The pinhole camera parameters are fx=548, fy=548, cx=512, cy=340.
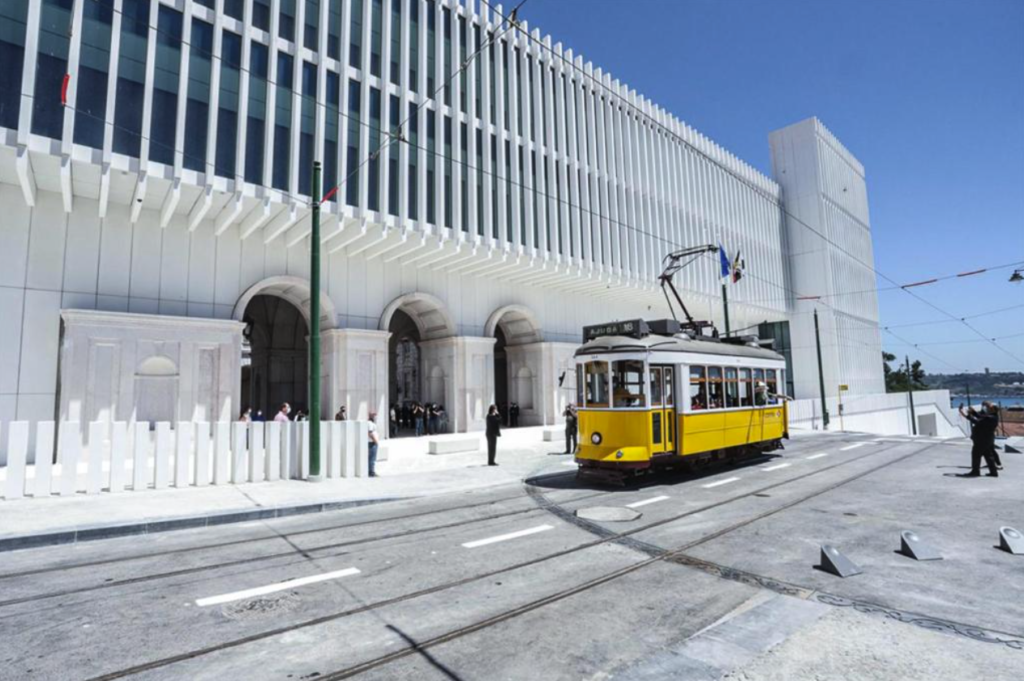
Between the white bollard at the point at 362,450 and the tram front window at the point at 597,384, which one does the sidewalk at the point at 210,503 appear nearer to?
the white bollard at the point at 362,450

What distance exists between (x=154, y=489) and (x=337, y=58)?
14747 millimetres

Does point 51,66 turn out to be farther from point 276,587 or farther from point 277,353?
point 277,353

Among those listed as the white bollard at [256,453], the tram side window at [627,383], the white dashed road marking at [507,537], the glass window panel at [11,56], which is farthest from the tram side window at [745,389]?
the glass window panel at [11,56]

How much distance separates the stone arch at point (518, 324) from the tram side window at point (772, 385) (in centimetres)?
1275

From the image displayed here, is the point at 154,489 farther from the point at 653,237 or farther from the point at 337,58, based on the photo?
the point at 653,237

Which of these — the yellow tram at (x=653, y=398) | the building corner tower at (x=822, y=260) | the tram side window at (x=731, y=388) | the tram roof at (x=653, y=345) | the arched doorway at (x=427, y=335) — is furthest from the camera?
the building corner tower at (x=822, y=260)

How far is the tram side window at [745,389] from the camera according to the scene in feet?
46.0

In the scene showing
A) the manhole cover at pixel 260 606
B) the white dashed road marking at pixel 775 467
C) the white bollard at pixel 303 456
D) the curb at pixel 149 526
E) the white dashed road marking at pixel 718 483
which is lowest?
the white dashed road marking at pixel 775 467

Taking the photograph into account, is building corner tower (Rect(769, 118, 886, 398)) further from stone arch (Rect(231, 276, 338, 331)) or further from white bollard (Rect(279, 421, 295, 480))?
white bollard (Rect(279, 421, 295, 480))

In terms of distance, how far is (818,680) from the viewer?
3.68 metres

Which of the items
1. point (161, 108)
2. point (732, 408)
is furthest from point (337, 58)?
point (732, 408)

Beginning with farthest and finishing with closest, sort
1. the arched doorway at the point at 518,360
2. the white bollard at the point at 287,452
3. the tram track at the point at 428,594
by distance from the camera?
the arched doorway at the point at 518,360, the white bollard at the point at 287,452, the tram track at the point at 428,594

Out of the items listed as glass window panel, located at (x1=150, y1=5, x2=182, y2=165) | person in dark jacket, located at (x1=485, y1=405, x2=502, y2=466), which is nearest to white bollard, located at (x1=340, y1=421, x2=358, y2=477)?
person in dark jacket, located at (x1=485, y1=405, x2=502, y2=466)

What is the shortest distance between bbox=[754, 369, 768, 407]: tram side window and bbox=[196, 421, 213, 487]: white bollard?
1320 centimetres
